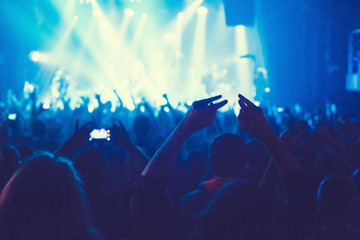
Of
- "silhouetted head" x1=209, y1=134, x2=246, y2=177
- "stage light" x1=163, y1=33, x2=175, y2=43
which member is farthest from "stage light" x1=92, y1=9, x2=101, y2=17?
"silhouetted head" x1=209, y1=134, x2=246, y2=177

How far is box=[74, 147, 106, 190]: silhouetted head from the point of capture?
2.84 m

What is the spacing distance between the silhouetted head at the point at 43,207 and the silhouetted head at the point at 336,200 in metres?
1.43

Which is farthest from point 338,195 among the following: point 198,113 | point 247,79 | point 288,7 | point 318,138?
point 247,79

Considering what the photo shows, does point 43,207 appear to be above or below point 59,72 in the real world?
below

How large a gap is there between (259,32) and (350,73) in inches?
185

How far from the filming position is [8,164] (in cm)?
285

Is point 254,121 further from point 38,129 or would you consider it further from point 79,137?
point 38,129

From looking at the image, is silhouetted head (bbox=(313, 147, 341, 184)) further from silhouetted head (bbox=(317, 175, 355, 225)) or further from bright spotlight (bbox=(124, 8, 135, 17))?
bright spotlight (bbox=(124, 8, 135, 17))

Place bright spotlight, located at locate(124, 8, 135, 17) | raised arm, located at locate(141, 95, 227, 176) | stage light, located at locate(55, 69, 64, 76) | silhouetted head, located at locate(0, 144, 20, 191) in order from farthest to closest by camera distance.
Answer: bright spotlight, located at locate(124, 8, 135, 17) < stage light, located at locate(55, 69, 64, 76) < silhouetted head, located at locate(0, 144, 20, 191) < raised arm, located at locate(141, 95, 227, 176)

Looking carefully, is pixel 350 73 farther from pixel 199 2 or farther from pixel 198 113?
pixel 198 113

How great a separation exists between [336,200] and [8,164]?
85.8 inches

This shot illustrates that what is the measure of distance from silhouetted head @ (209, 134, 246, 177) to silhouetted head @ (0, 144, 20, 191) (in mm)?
1380

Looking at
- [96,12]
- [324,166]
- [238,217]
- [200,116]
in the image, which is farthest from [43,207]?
[96,12]

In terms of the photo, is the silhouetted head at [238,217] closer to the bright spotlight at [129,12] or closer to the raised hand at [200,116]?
the raised hand at [200,116]
